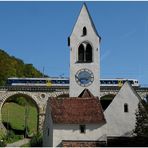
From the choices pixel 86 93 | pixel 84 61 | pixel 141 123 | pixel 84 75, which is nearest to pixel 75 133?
pixel 141 123

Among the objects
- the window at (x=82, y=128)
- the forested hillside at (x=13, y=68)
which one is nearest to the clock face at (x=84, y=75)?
the window at (x=82, y=128)

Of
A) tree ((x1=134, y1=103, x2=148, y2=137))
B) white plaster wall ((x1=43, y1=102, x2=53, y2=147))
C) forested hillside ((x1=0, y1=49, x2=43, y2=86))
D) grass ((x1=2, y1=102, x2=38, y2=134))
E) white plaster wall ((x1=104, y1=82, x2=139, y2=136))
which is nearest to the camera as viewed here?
white plaster wall ((x1=43, y1=102, x2=53, y2=147))

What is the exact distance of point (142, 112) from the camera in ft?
126

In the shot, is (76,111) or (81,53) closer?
(76,111)

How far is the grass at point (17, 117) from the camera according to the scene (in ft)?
292

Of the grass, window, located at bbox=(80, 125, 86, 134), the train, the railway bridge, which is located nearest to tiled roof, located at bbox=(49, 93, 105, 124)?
window, located at bbox=(80, 125, 86, 134)

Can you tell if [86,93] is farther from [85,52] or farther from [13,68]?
[13,68]

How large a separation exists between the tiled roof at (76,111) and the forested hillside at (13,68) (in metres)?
87.1

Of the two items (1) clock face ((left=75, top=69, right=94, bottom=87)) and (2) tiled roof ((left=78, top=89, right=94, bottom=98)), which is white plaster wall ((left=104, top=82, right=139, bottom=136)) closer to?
(2) tiled roof ((left=78, top=89, right=94, bottom=98))

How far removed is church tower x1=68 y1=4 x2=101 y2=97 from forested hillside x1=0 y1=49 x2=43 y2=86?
80277 millimetres

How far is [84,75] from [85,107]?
23.9 ft

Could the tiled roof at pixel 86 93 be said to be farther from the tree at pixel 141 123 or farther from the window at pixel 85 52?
the tree at pixel 141 123

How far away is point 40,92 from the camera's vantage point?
88.8 meters

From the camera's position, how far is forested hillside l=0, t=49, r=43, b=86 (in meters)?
134
